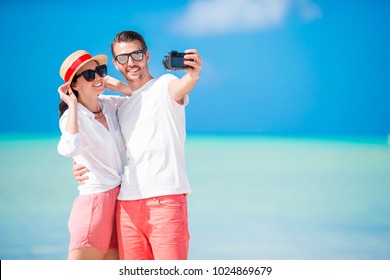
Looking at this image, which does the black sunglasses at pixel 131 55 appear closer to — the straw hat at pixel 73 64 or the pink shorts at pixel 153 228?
the straw hat at pixel 73 64

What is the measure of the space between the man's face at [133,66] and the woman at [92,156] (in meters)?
0.10

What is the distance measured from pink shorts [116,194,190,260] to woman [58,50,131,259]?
0.22ft

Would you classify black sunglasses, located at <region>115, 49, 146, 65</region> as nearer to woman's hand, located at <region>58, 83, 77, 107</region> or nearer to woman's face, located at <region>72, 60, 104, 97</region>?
woman's face, located at <region>72, 60, 104, 97</region>

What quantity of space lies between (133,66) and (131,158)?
1.21 feet

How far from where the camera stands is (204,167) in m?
9.58

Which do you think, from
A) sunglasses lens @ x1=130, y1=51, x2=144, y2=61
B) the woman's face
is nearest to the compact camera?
sunglasses lens @ x1=130, y1=51, x2=144, y2=61

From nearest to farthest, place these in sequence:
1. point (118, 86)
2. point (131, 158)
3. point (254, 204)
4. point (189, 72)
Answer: point (189, 72)
point (131, 158)
point (118, 86)
point (254, 204)

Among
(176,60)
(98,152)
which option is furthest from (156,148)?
(176,60)

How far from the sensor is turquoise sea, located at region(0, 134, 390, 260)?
489cm

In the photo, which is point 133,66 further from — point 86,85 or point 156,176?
point 156,176

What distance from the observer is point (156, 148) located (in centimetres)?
257

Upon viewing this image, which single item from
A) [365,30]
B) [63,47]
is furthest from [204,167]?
[365,30]
